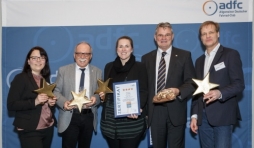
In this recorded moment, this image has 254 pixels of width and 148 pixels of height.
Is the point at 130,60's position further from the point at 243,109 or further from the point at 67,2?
the point at 243,109

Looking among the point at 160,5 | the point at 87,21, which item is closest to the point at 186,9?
the point at 160,5

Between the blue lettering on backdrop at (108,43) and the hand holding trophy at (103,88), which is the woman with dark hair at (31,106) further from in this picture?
the blue lettering on backdrop at (108,43)

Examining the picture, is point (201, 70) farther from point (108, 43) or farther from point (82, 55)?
point (108, 43)

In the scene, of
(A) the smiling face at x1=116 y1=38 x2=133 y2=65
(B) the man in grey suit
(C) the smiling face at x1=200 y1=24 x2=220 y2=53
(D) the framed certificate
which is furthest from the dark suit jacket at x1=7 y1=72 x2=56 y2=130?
(C) the smiling face at x1=200 y1=24 x2=220 y2=53

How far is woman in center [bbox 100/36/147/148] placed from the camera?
9.48ft

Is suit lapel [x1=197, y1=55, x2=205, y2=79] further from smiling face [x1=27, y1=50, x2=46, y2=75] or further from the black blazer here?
smiling face [x1=27, y1=50, x2=46, y2=75]

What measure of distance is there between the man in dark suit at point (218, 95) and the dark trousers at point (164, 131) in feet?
0.73

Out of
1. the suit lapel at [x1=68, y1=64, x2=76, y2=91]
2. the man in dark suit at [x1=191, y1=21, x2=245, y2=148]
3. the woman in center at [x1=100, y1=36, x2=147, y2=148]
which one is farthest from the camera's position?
the suit lapel at [x1=68, y1=64, x2=76, y2=91]

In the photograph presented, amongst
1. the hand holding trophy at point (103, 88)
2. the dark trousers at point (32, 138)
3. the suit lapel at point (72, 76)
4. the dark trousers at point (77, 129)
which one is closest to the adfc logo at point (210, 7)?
the hand holding trophy at point (103, 88)

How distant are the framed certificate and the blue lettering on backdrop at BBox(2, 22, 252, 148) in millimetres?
1178

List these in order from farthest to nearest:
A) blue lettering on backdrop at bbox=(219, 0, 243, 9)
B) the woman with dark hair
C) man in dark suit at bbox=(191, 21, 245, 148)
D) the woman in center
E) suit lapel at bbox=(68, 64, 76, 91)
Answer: blue lettering on backdrop at bbox=(219, 0, 243, 9)
suit lapel at bbox=(68, 64, 76, 91)
the woman in center
the woman with dark hair
man in dark suit at bbox=(191, 21, 245, 148)

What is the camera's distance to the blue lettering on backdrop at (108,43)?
3.92m

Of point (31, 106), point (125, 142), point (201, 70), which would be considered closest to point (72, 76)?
point (31, 106)

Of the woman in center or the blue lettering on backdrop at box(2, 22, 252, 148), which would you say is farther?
the blue lettering on backdrop at box(2, 22, 252, 148)
